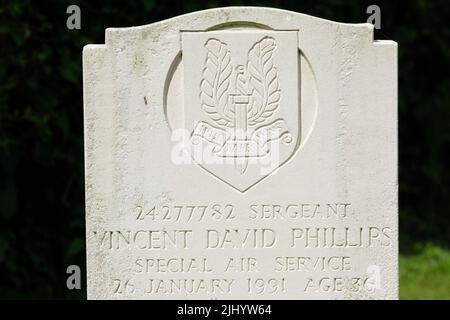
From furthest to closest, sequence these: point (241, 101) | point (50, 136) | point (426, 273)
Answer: point (426, 273), point (50, 136), point (241, 101)

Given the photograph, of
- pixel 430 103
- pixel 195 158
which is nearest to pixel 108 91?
pixel 195 158

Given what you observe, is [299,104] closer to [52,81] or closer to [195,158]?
[195,158]

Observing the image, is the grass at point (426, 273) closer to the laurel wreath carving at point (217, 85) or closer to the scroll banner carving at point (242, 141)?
the scroll banner carving at point (242, 141)

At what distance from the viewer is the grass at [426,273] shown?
670 centimetres

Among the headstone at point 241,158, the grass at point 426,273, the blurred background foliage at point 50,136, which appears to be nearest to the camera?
the headstone at point 241,158

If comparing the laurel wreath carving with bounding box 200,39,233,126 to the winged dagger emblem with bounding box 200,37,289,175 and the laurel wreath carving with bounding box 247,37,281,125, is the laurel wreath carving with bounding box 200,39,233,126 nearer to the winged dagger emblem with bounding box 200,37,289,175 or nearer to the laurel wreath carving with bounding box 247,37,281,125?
the winged dagger emblem with bounding box 200,37,289,175

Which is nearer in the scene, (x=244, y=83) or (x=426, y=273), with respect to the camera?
(x=244, y=83)

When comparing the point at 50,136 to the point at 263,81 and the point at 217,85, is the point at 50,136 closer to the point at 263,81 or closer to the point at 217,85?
the point at 217,85

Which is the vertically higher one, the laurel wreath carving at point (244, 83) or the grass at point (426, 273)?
the laurel wreath carving at point (244, 83)

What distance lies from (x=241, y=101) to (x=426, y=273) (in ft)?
9.90

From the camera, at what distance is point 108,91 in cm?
460

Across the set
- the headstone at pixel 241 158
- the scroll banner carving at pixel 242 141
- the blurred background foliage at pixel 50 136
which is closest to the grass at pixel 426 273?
the blurred background foliage at pixel 50 136

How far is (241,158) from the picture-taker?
465cm

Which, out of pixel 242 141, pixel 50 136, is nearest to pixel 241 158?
pixel 242 141
